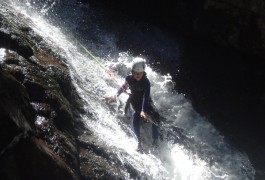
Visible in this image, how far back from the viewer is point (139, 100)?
793 centimetres

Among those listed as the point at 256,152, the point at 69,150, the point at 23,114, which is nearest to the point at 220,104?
the point at 256,152

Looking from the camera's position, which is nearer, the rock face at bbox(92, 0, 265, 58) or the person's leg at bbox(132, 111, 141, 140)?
the person's leg at bbox(132, 111, 141, 140)

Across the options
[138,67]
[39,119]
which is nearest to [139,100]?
[138,67]

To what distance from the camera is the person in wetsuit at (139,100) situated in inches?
293

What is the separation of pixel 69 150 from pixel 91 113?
1.93 metres

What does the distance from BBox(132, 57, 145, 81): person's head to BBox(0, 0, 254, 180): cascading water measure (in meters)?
1.32

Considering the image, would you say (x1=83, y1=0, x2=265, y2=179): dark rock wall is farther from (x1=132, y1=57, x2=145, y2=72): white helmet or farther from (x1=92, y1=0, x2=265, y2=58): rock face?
(x1=132, y1=57, x2=145, y2=72): white helmet

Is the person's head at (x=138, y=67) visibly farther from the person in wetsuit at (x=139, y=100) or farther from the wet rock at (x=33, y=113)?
the wet rock at (x=33, y=113)

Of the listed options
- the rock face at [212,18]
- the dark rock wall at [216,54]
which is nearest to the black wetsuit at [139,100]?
the dark rock wall at [216,54]

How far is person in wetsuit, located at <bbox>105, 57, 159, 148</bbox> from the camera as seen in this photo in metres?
7.45

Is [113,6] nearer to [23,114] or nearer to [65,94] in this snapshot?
[65,94]

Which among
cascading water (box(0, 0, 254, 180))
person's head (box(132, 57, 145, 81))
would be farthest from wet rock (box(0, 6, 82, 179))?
person's head (box(132, 57, 145, 81))

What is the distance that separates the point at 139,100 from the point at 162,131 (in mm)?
1283

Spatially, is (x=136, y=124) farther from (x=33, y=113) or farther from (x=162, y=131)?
(x=33, y=113)
